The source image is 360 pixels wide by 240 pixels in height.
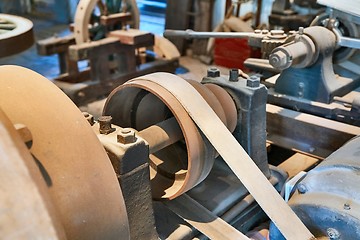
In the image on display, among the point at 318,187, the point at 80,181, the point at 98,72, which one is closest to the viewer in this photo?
the point at 80,181

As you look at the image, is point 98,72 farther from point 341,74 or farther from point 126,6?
point 341,74

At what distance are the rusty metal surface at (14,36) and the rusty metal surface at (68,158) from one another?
4.05 ft

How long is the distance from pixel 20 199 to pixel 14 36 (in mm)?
1571

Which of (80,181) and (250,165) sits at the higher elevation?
(80,181)

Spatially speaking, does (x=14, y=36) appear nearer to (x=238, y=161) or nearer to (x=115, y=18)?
(x=238, y=161)

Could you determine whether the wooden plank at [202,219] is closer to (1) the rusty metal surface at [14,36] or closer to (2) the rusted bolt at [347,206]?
(2) the rusted bolt at [347,206]

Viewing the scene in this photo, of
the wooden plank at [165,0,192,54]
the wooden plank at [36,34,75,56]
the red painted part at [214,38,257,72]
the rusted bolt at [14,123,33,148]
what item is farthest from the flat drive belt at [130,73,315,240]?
the wooden plank at [165,0,192,54]

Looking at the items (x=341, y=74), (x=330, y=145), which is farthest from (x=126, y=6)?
(x=330, y=145)

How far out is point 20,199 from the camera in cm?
54

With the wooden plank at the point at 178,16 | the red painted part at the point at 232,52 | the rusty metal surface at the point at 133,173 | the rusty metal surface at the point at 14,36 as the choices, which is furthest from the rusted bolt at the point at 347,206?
the wooden plank at the point at 178,16

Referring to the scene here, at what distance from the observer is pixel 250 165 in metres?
1.01

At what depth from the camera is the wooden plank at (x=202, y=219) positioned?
40.8 inches

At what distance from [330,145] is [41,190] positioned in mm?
1079

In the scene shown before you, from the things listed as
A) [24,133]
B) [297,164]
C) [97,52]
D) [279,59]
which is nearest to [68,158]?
[24,133]
